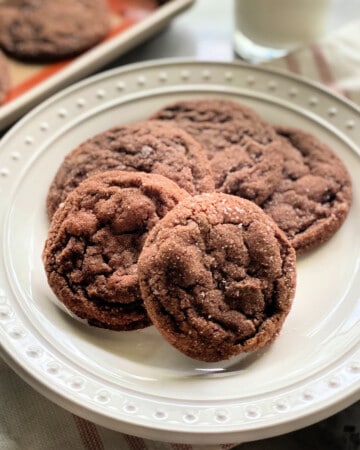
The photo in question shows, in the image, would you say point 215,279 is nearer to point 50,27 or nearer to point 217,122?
point 217,122

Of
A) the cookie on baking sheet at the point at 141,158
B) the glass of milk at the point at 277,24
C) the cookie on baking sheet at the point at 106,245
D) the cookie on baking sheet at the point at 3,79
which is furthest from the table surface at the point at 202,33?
the cookie on baking sheet at the point at 106,245

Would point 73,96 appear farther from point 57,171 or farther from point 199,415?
point 199,415

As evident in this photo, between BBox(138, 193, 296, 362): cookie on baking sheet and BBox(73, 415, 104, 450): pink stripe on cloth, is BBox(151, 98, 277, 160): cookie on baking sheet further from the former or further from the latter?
BBox(73, 415, 104, 450): pink stripe on cloth

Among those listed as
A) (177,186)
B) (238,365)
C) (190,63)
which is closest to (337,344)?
(238,365)

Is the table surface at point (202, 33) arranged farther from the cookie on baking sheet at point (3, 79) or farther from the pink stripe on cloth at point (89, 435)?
the pink stripe on cloth at point (89, 435)

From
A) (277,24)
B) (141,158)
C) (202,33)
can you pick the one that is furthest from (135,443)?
(202,33)

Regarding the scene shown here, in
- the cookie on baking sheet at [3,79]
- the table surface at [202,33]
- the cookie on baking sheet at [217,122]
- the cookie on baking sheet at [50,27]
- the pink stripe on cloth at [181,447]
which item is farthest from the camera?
the table surface at [202,33]

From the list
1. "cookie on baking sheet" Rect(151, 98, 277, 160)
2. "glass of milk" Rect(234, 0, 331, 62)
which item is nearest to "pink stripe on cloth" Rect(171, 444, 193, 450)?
"cookie on baking sheet" Rect(151, 98, 277, 160)
